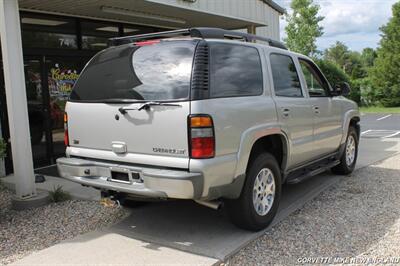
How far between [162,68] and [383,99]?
972 inches

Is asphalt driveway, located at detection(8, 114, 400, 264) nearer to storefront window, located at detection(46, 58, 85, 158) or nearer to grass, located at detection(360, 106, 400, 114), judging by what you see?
storefront window, located at detection(46, 58, 85, 158)

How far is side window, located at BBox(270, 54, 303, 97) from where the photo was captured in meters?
5.07

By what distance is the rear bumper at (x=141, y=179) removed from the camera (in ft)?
12.4

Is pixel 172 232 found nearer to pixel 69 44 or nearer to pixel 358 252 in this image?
pixel 358 252

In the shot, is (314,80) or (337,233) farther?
(314,80)

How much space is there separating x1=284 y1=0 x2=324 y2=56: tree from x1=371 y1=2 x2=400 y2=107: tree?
19.4 feet

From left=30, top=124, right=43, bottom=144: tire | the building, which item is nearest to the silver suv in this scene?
the building

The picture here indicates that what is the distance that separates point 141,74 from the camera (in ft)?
13.8

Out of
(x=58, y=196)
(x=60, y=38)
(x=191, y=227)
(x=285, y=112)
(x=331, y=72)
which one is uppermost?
(x=60, y=38)

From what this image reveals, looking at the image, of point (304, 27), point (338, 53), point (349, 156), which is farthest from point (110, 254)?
point (338, 53)

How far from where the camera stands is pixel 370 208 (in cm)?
534

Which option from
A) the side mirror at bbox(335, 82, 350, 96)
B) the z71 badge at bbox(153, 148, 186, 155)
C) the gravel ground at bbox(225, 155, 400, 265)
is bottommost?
the gravel ground at bbox(225, 155, 400, 265)

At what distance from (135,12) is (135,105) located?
5.10 meters

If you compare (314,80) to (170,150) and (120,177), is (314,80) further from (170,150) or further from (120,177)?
(120,177)
